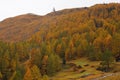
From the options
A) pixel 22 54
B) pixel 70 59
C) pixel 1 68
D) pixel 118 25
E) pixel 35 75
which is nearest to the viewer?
pixel 35 75

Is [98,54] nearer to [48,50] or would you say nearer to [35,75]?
[48,50]

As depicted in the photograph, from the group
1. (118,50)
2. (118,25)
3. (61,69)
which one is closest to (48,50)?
(61,69)

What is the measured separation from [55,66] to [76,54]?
31625mm

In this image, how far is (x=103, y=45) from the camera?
443 ft

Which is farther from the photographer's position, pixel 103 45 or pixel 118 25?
pixel 118 25

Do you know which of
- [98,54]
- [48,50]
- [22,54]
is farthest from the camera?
[22,54]

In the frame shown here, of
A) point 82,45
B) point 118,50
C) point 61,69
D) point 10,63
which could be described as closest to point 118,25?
point 82,45

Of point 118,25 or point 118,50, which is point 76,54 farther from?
point 118,25

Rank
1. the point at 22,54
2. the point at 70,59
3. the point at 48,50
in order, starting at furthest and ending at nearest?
the point at 22,54, the point at 70,59, the point at 48,50

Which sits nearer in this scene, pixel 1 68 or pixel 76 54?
pixel 1 68

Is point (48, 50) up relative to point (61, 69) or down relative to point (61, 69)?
up

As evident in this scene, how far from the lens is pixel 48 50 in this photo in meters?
128

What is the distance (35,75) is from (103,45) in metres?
57.4

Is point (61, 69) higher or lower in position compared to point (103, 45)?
lower
